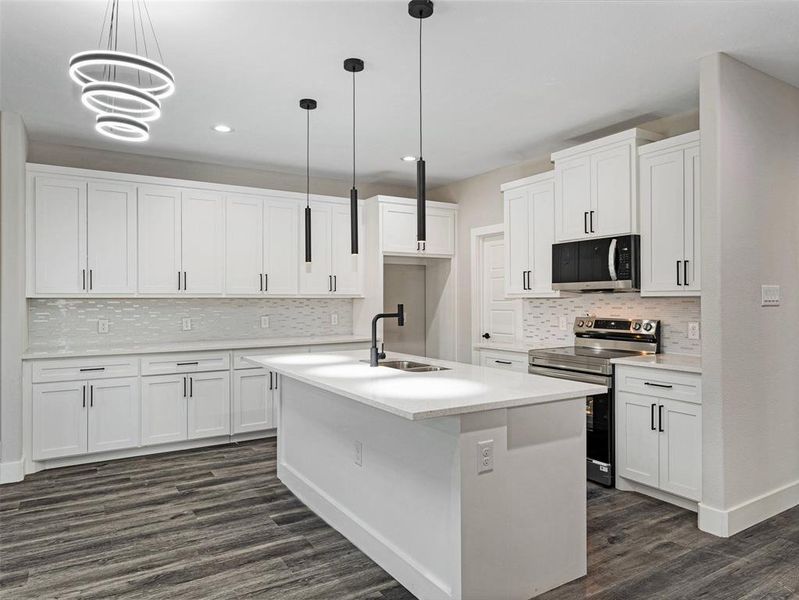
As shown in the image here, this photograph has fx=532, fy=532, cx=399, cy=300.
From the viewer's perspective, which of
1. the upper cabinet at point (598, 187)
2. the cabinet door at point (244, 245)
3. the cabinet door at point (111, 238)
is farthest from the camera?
the cabinet door at point (244, 245)

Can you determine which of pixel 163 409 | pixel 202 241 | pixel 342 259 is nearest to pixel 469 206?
pixel 342 259

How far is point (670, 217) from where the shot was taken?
3650 millimetres

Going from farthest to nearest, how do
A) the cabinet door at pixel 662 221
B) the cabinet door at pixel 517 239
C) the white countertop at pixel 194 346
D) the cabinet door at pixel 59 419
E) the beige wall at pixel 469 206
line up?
the beige wall at pixel 469 206
the cabinet door at pixel 517 239
the white countertop at pixel 194 346
the cabinet door at pixel 59 419
the cabinet door at pixel 662 221

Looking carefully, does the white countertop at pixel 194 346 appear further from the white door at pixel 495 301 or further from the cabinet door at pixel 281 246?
the white door at pixel 495 301

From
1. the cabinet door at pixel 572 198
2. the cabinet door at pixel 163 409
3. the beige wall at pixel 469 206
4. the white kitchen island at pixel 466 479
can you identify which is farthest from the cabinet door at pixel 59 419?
the cabinet door at pixel 572 198

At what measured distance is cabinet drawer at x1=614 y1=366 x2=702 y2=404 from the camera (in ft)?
10.7

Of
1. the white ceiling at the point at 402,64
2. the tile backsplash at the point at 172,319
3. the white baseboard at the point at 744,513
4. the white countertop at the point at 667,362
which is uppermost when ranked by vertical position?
the white ceiling at the point at 402,64

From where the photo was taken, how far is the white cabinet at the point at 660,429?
3275 mm

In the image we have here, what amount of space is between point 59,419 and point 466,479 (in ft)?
11.9

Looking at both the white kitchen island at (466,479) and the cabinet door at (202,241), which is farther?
the cabinet door at (202,241)

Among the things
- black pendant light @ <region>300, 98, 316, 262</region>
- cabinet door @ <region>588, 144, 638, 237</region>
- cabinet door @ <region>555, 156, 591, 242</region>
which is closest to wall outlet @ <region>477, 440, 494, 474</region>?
black pendant light @ <region>300, 98, 316, 262</region>

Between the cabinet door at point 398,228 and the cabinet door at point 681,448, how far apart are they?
3165 millimetres

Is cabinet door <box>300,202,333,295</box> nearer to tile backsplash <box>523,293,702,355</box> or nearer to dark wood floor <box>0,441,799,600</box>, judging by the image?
tile backsplash <box>523,293,702,355</box>

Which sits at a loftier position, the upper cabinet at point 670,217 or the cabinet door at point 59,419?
the upper cabinet at point 670,217
